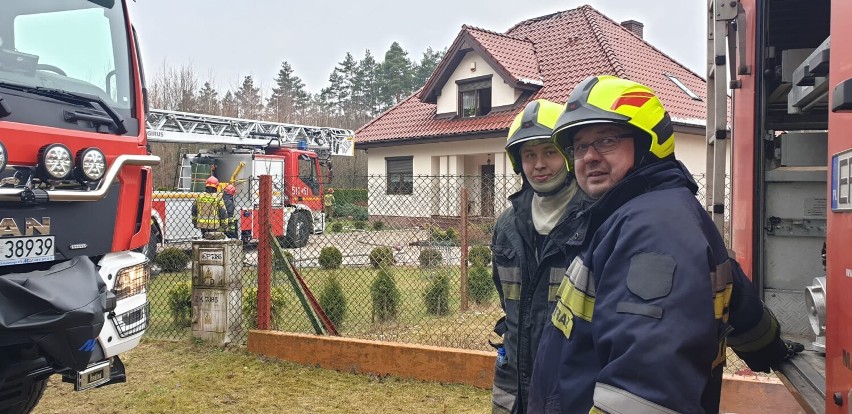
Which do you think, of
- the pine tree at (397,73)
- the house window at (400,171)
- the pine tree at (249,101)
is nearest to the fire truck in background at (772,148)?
the house window at (400,171)

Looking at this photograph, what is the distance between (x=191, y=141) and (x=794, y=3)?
13938 millimetres

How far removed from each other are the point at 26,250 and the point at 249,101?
3954cm

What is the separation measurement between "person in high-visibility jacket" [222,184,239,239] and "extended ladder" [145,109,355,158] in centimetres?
223

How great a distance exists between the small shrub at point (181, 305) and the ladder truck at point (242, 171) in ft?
19.8

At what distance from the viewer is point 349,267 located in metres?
10.4

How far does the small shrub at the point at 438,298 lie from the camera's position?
23.5 ft

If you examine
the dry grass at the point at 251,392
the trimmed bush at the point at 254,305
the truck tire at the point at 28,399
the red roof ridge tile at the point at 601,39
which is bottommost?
the dry grass at the point at 251,392

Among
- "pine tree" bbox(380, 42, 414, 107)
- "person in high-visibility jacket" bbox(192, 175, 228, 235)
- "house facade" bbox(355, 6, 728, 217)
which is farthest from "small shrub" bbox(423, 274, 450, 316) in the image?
"pine tree" bbox(380, 42, 414, 107)

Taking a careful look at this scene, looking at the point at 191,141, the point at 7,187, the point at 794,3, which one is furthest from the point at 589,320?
the point at 191,141

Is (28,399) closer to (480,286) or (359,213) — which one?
(480,286)

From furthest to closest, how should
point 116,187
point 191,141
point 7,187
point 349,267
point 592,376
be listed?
1. point 191,141
2. point 349,267
3. point 116,187
4. point 7,187
5. point 592,376

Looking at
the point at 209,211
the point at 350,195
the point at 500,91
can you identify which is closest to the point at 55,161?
the point at 209,211

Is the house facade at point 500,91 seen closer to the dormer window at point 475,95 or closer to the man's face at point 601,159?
the dormer window at point 475,95

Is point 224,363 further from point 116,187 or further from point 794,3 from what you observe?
point 794,3
